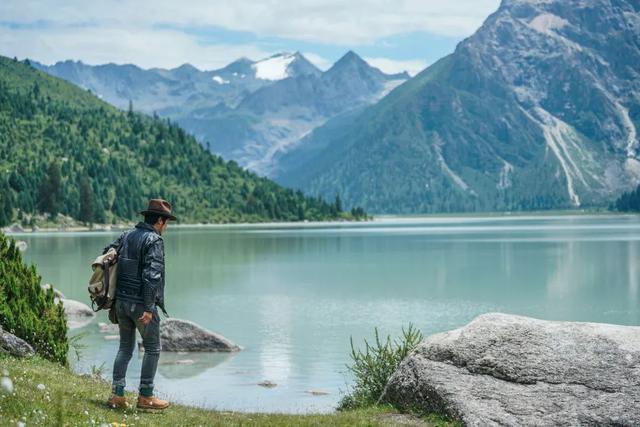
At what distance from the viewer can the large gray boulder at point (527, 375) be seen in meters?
20.7

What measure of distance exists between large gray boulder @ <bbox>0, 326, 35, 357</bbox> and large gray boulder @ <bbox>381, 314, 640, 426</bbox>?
11.0 meters

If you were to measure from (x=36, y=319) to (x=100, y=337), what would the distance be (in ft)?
83.1

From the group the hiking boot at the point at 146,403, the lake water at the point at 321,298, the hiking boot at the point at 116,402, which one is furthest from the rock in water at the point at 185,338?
the hiking boot at the point at 116,402

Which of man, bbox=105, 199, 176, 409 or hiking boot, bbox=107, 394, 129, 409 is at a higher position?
man, bbox=105, 199, 176, 409

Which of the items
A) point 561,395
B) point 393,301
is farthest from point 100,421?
point 393,301

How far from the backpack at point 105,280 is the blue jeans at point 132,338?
0.29m

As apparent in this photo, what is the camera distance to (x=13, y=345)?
80.0 ft

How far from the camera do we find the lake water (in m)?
39.0

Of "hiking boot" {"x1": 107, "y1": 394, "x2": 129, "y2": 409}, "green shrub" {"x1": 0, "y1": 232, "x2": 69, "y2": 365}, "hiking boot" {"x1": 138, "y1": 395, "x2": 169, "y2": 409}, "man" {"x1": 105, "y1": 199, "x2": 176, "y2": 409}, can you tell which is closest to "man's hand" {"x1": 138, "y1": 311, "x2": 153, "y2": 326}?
"man" {"x1": 105, "y1": 199, "x2": 176, "y2": 409}

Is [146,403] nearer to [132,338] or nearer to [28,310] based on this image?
[132,338]

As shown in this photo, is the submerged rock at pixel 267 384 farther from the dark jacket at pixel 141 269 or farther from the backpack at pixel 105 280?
the backpack at pixel 105 280

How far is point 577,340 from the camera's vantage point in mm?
21547

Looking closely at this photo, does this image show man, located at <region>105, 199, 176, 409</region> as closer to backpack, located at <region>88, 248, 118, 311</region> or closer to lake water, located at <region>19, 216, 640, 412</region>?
backpack, located at <region>88, 248, 118, 311</region>

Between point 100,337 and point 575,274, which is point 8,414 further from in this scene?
point 575,274
